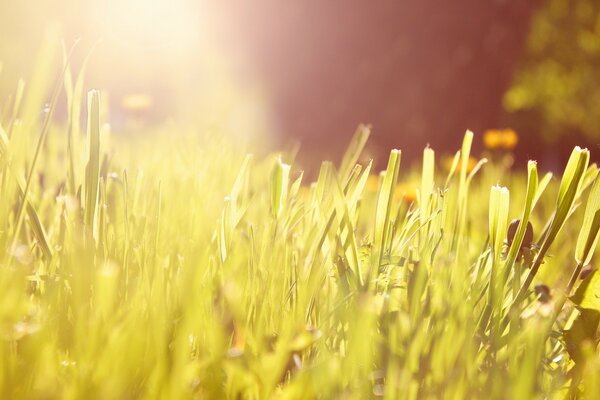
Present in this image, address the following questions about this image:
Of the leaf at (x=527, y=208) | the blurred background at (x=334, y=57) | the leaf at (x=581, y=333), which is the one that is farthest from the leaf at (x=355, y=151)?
the blurred background at (x=334, y=57)

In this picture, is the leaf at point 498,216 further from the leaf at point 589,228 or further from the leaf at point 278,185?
the leaf at point 278,185

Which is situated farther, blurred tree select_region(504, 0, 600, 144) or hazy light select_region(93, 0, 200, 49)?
blurred tree select_region(504, 0, 600, 144)

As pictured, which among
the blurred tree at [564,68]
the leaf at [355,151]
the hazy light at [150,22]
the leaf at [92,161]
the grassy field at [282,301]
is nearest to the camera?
the grassy field at [282,301]

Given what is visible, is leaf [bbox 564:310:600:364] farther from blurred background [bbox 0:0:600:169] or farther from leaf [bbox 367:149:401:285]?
blurred background [bbox 0:0:600:169]

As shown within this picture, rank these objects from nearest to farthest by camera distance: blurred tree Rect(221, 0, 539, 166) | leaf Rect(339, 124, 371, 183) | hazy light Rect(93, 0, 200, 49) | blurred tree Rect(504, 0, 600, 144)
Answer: leaf Rect(339, 124, 371, 183)
hazy light Rect(93, 0, 200, 49)
blurred tree Rect(221, 0, 539, 166)
blurred tree Rect(504, 0, 600, 144)

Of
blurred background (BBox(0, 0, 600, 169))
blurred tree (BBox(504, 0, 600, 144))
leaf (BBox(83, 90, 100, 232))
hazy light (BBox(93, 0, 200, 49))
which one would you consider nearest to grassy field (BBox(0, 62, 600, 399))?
leaf (BBox(83, 90, 100, 232))

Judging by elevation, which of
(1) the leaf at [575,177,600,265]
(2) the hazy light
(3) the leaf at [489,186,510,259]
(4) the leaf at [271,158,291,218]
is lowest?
(1) the leaf at [575,177,600,265]

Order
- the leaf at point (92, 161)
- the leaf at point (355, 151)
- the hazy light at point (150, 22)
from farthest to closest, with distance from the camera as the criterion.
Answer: the hazy light at point (150, 22) → the leaf at point (355, 151) → the leaf at point (92, 161)
